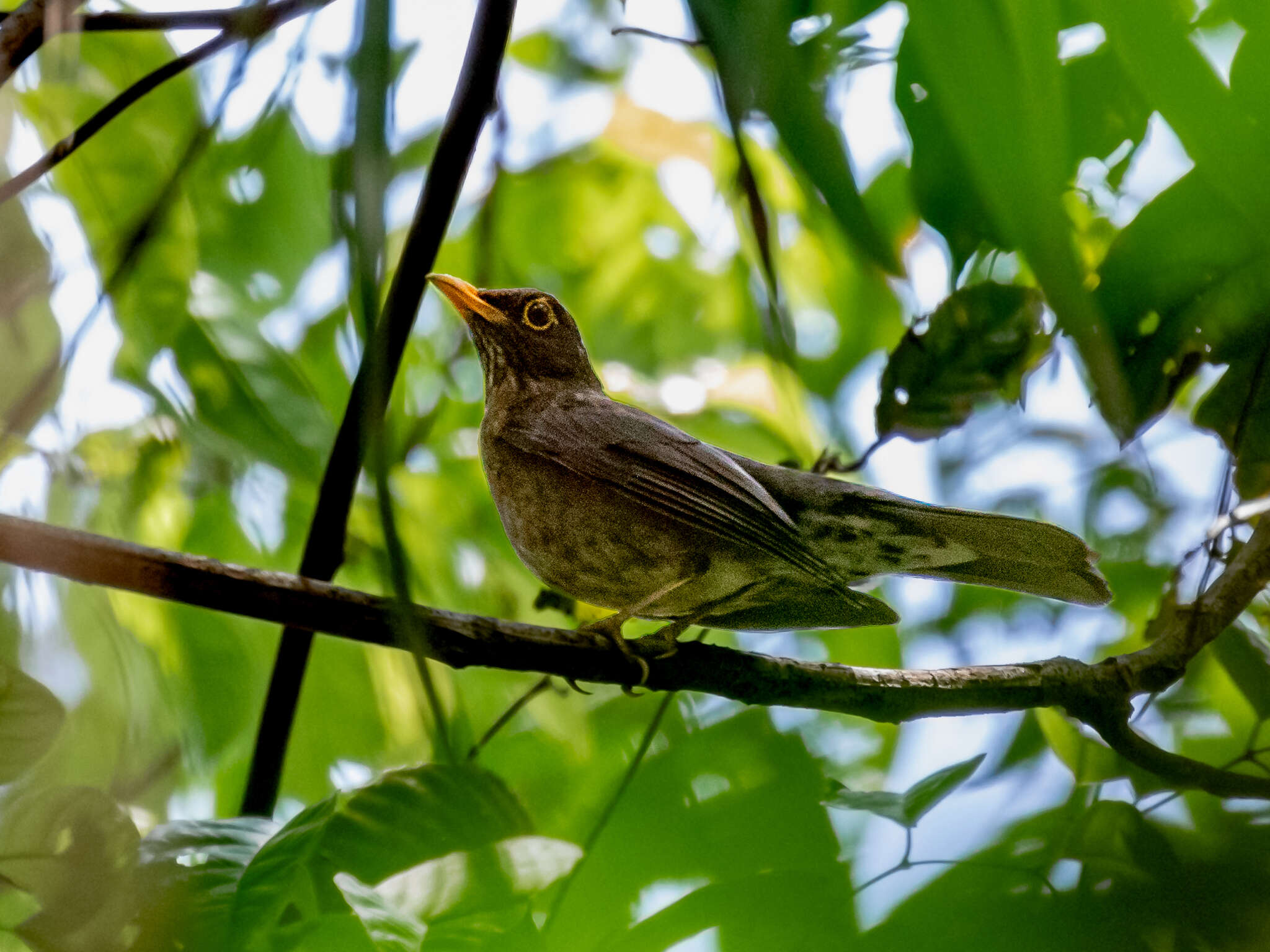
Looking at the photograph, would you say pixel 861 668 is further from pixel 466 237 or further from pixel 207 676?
pixel 466 237

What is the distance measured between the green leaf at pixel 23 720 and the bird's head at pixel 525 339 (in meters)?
1.76

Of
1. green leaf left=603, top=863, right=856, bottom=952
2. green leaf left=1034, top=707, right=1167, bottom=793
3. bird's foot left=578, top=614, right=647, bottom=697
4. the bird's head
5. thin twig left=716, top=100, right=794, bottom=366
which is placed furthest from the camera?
the bird's head

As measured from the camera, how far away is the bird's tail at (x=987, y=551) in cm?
297

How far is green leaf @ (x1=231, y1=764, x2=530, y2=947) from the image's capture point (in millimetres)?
2117

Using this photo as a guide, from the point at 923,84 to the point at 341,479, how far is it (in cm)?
158

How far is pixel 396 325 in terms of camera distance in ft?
8.41

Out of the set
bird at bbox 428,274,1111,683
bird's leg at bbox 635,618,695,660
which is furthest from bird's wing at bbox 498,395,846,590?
bird's leg at bbox 635,618,695,660

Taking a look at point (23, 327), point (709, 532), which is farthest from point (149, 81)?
point (709, 532)

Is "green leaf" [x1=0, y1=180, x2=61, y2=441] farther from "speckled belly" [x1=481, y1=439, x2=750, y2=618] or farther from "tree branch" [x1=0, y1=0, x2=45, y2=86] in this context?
"speckled belly" [x1=481, y1=439, x2=750, y2=618]

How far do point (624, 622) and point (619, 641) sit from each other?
1.55ft

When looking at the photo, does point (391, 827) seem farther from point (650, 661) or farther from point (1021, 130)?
point (1021, 130)

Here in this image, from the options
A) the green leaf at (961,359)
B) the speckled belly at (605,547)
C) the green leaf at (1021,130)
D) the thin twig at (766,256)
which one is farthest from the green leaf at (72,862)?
the green leaf at (961,359)

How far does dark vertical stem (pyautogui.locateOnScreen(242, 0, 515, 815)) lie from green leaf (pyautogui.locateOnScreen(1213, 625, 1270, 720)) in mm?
2122

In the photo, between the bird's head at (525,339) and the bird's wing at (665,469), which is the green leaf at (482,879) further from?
the bird's head at (525,339)
